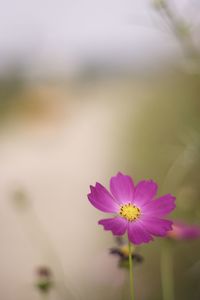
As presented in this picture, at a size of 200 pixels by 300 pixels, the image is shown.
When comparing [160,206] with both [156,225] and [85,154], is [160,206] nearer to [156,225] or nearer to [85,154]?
[156,225]

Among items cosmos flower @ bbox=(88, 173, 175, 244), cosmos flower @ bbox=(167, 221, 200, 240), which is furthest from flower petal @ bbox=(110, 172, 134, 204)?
cosmos flower @ bbox=(167, 221, 200, 240)

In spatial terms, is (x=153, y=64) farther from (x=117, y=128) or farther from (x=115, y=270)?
(x=115, y=270)

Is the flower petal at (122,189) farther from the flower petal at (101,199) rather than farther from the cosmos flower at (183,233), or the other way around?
the cosmos flower at (183,233)

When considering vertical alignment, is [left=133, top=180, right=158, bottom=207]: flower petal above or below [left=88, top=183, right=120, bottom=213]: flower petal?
above

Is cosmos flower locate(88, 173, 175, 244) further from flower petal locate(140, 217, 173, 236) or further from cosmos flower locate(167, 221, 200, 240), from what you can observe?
cosmos flower locate(167, 221, 200, 240)

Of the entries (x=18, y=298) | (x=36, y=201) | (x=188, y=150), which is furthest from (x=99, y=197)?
(x=36, y=201)

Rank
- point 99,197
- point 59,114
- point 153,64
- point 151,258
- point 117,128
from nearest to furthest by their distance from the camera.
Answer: point 99,197
point 151,258
point 117,128
point 153,64
point 59,114
